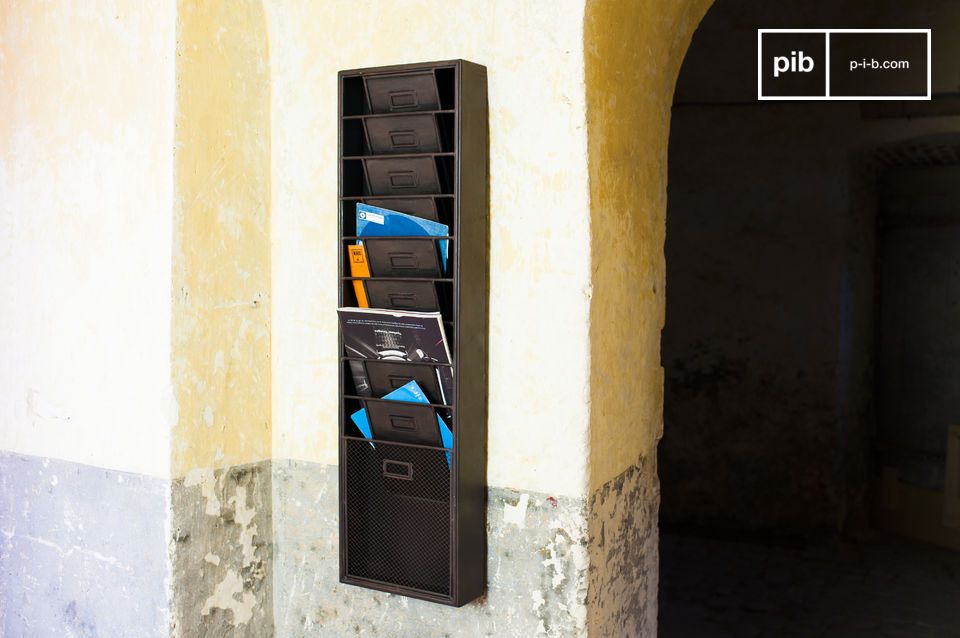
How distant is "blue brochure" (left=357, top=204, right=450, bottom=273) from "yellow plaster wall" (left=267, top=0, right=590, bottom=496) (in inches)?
5.7

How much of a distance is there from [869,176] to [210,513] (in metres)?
5.49

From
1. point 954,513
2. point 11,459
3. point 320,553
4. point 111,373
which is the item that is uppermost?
point 111,373

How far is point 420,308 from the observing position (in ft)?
8.14

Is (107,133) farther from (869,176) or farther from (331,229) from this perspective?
(869,176)

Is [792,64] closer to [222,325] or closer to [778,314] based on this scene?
[778,314]

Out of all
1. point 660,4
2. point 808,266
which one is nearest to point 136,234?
point 660,4

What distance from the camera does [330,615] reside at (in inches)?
111

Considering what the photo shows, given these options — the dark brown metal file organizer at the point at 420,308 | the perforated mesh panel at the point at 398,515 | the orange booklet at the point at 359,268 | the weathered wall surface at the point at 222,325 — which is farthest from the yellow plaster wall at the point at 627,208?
the weathered wall surface at the point at 222,325

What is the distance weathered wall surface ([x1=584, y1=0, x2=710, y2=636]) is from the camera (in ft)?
7.99

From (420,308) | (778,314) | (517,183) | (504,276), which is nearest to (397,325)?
(420,308)

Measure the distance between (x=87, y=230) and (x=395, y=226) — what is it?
92 cm

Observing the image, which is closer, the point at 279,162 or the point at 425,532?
the point at 425,532

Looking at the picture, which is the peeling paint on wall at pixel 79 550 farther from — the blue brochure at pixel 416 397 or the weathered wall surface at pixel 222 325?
the blue brochure at pixel 416 397

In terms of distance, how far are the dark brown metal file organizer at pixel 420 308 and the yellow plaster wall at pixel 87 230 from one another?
499mm
